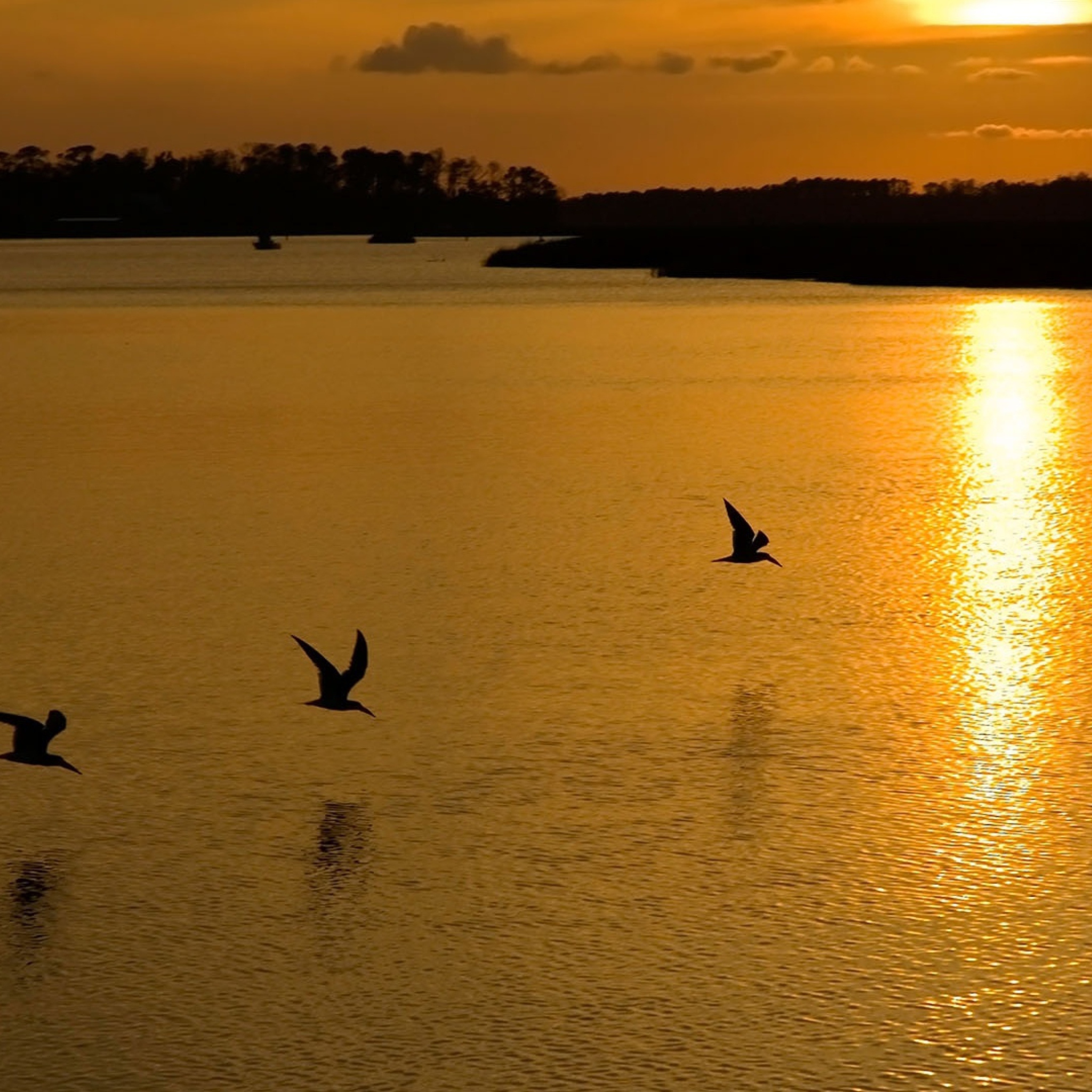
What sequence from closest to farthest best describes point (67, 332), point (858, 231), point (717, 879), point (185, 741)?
1. point (717, 879)
2. point (185, 741)
3. point (67, 332)
4. point (858, 231)

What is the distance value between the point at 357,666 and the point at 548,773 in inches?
53.3

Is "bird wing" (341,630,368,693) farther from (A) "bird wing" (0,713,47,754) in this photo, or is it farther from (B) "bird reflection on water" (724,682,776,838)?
(B) "bird reflection on water" (724,682,776,838)

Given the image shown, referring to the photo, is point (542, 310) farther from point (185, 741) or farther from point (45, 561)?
point (185, 741)

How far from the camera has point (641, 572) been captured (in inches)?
780

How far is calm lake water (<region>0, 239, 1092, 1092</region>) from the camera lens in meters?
8.93

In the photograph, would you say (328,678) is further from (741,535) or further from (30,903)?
(741,535)

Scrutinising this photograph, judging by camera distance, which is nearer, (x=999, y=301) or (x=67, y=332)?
(x=67, y=332)

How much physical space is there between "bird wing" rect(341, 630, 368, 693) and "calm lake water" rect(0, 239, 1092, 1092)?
0.54 m

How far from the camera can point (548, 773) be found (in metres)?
12.7

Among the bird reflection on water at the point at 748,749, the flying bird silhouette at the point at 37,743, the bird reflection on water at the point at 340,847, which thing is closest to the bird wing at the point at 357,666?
the bird reflection on water at the point at 340,847

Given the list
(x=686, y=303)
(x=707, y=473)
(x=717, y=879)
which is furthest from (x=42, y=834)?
(x=686, y=303)

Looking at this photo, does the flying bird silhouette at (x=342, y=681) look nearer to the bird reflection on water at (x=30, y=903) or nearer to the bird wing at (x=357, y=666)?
the bird wing at (x=357, y=666)

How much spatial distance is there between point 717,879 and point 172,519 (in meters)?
13.7

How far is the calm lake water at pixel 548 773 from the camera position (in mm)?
8930
